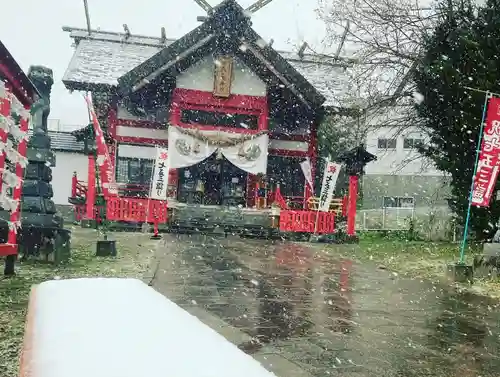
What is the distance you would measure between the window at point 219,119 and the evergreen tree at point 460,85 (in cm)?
711

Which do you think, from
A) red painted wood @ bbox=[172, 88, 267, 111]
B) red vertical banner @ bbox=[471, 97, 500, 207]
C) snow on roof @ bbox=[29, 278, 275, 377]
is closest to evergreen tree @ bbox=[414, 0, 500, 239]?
red vertical banner @ bbox=[471, 97, 500, 207]

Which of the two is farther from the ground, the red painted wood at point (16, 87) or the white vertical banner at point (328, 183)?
the red painted wood at point (16, 87)

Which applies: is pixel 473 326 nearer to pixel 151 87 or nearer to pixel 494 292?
pixel 494 292

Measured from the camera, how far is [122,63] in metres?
20.8

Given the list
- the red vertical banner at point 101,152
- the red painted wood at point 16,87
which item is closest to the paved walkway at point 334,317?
the red painted wood at point 16,87

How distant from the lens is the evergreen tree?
1234 centimetres

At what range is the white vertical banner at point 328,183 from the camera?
16953mm

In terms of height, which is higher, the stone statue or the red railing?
the stone statue

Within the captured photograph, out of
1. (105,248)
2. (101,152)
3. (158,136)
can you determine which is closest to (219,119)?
(158,136)

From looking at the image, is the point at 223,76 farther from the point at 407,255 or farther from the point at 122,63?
the point at 407,255

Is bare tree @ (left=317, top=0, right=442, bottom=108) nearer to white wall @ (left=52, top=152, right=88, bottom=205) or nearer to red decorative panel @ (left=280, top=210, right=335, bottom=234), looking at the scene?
red decorative panel @ (left=280, top=210, right=335, bottom=234)

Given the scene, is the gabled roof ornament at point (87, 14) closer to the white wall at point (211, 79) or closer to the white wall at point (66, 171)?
the white wall at point (211, 79)

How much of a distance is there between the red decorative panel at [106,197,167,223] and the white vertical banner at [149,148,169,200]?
2.14 ft

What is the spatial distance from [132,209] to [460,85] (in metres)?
10.7
